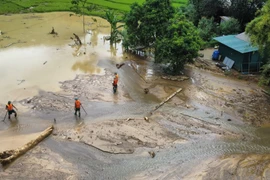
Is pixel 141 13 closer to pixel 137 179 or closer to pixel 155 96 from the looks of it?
pixel 155 96

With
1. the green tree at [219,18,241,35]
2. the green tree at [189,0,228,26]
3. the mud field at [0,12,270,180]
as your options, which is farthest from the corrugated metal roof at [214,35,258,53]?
the green tree at [189,0,228,26]

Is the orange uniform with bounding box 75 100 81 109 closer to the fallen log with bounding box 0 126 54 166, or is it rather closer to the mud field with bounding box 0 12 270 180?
the mud field with bounding box 0 12 270 180

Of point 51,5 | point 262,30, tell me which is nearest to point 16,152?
point 262,30

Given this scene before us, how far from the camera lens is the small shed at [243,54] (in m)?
24.8

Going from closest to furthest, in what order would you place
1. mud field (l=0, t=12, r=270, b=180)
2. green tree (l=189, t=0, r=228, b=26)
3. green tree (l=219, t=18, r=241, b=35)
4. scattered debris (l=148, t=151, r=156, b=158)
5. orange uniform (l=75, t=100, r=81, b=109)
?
mud field (l=0, t=12, r=270, b=180) < scattered debris (l=148, t=151, r=156, b=158) < orange uniform (l=75, t=100, r=81, b=109) < green tree (l=219, t=18, r=241, b=35) < green tree (l=189, t=0, r=228, b=26)

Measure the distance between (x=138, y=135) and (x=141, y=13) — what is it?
14008 millimetres

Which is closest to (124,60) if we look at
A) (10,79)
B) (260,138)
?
(10,79)

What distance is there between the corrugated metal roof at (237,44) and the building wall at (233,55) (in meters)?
0.43

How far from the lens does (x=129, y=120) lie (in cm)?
1783

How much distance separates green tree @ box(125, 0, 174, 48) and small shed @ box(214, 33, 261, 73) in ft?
18.5

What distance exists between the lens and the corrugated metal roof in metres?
24.7

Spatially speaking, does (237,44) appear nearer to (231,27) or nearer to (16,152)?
(231,27)

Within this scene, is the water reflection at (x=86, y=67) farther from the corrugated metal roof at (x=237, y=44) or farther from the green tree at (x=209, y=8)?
the green tree at (x=209, y=8)

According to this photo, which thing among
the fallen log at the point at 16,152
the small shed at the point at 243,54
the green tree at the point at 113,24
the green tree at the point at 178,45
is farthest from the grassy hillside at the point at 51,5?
the fallen log at the point at 16,152
